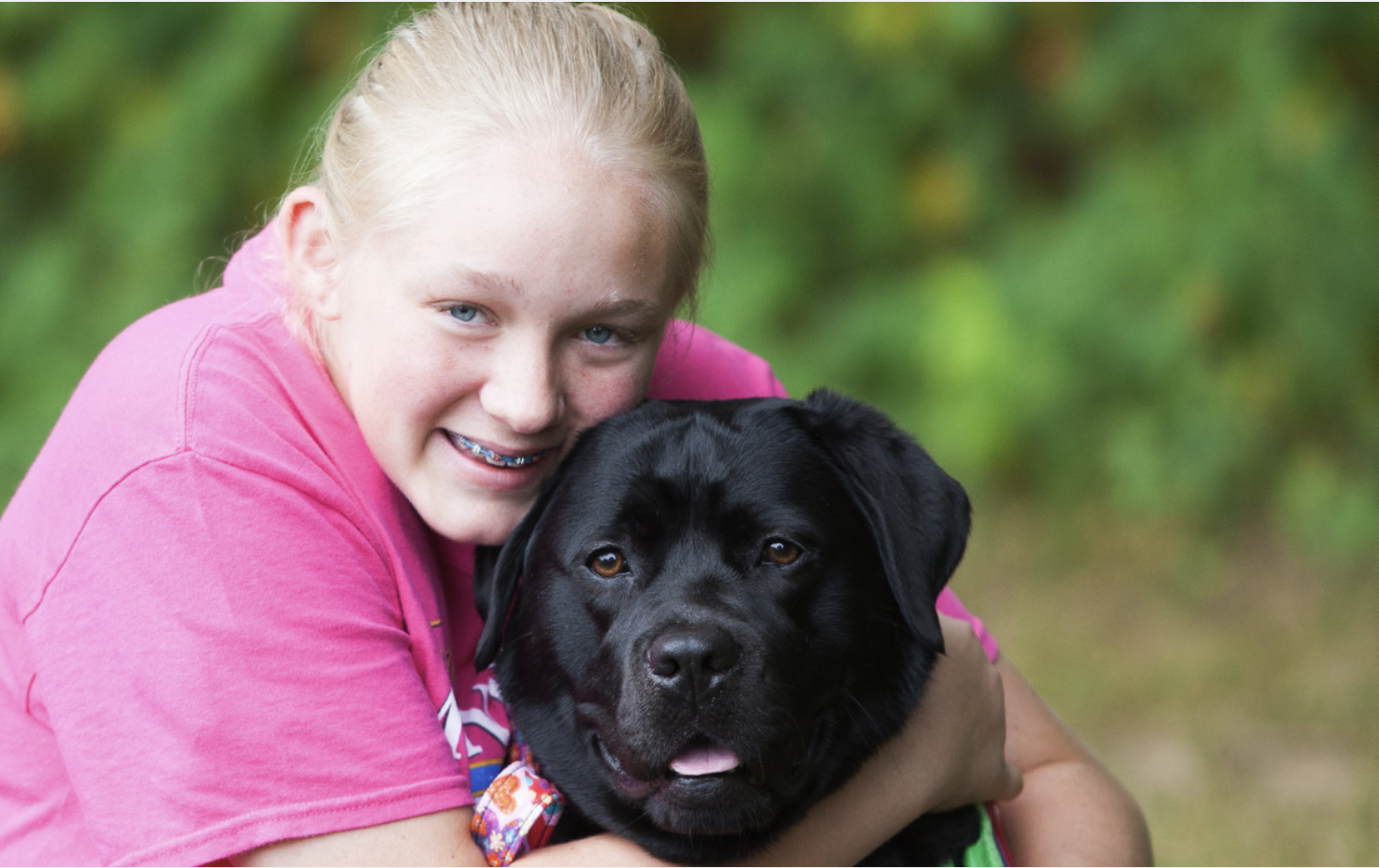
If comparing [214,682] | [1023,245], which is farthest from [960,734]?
[1023,245]

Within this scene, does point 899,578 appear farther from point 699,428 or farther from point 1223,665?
point 1223,665

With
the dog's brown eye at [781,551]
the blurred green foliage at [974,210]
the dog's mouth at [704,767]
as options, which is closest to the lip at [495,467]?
the dog's brown eye at [781,551]

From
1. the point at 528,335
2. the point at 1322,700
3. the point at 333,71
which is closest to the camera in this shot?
the point at 528,335

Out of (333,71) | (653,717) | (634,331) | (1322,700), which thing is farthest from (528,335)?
(333,71)

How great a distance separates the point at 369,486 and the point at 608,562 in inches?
15.4

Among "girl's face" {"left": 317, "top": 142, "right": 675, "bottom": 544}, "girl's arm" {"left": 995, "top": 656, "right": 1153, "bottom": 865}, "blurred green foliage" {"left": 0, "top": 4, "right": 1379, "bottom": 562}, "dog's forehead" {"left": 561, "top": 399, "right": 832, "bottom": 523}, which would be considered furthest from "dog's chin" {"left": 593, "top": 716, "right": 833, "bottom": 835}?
"blurred green foliage" {"left": 0, "top": 4, "right": 1379, "bottom": 562}

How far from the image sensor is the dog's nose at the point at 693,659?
1767mm

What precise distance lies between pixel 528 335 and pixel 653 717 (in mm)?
592

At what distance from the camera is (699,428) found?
2111 mm

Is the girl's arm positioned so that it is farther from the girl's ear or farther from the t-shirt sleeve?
the girl's ear

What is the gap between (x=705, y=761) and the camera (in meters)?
1.85

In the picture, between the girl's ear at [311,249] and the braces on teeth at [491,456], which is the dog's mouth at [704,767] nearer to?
the braces on teeth at [491,456]

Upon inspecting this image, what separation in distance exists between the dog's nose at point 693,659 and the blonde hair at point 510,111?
2.08 ft

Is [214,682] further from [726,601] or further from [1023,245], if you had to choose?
[1023,245]
